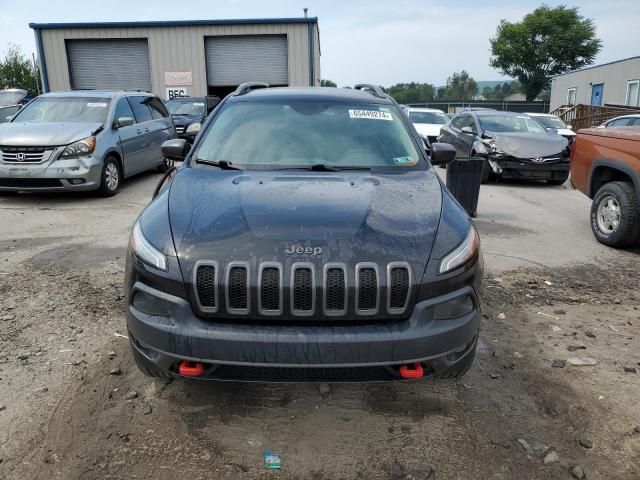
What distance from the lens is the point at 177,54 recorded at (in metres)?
24.5

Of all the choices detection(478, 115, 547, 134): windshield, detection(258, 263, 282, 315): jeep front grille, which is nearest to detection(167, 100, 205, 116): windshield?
detection(478, 115, 547, 134): windshield

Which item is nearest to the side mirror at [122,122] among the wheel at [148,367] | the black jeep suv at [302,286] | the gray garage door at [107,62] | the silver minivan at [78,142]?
the silver minivan at [78,142]

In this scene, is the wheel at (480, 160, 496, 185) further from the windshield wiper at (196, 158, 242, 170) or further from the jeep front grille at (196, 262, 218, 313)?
the jeep front grille at (196, 262, 218, 313)

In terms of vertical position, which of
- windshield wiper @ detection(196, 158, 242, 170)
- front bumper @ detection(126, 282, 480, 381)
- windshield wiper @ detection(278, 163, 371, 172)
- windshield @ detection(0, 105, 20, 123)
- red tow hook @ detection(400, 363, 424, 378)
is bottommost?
red tow hook @ detection(400, 363, 424, 378)

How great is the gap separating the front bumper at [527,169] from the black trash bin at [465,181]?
3.41 metres

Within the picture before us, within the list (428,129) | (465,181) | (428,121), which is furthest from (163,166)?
(428,121)

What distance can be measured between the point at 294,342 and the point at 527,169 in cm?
950

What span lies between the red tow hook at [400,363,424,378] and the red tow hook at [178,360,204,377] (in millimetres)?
905

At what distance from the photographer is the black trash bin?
737 cm

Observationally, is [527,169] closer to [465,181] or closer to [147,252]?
[465,181]

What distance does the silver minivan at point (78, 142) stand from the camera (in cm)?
799

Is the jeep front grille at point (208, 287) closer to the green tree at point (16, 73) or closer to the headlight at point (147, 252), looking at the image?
the headlight at point (147, 252)

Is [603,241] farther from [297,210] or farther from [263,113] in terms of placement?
[297,210]

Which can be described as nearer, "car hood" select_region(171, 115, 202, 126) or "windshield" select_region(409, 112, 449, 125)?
"car hood" select_region(171, 115, 202, 126)
